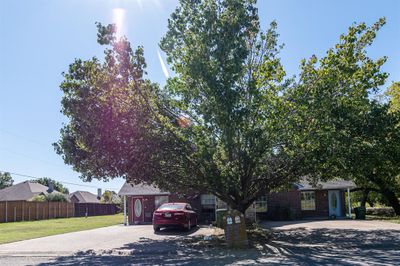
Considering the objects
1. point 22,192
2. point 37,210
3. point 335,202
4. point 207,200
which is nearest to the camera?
point 207,200

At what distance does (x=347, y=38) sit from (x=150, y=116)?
7.40 m

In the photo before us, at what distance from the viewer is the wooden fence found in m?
41.2

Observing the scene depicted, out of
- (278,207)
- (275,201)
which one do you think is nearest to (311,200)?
(275,201)

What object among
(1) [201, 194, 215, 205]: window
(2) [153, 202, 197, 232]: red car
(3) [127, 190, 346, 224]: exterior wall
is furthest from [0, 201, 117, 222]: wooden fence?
(2) [153, 202, 197, 232]: red car

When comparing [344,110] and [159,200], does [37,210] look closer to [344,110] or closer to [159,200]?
[159,200]

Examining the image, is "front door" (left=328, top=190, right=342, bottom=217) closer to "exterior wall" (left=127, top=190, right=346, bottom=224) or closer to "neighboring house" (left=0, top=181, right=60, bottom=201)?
"exterior wall" (left=127, top=190, right=346, bottom=224)

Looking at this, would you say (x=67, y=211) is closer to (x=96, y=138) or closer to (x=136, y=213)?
(x=136, y=213)

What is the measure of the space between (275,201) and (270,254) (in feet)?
58.2

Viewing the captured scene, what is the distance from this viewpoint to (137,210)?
101 ft

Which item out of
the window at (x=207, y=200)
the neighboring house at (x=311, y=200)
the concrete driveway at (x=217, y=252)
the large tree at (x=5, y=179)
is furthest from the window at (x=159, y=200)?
the large tree at (x=5, y=179)

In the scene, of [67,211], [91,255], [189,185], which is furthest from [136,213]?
[67,211]

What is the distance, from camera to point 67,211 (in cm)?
5397

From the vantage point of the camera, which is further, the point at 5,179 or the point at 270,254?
the point at 5,179

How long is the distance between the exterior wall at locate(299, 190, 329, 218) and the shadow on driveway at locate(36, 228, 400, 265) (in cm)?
1430
